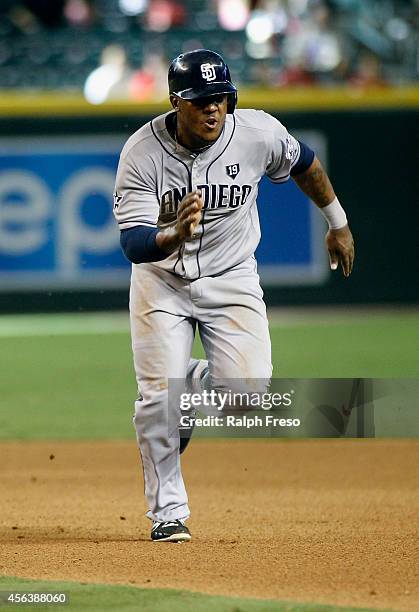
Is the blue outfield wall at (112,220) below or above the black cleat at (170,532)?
above

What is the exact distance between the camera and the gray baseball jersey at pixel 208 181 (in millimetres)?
5094

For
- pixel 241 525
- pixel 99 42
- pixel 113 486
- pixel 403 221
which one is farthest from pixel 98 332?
pixel 241 525

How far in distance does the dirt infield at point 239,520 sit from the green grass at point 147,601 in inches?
4.9

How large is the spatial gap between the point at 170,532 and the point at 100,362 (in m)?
5.98

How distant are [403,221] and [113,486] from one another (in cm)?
745

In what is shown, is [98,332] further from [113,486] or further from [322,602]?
[322,602]

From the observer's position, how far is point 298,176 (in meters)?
5.58

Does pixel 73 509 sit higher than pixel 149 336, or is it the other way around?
pixel 149 336

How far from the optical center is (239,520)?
5.76 metres

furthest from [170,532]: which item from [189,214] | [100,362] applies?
[100,362]

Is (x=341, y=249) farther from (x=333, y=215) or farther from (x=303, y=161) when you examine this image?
(x=303, y=161)

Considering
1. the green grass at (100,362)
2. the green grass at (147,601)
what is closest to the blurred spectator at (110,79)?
the green grass at (100,362)

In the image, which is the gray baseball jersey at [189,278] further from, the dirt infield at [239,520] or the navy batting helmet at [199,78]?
the dirt infield at [239,520]

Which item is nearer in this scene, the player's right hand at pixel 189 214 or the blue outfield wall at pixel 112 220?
the player's right hand at pixel 189 214
